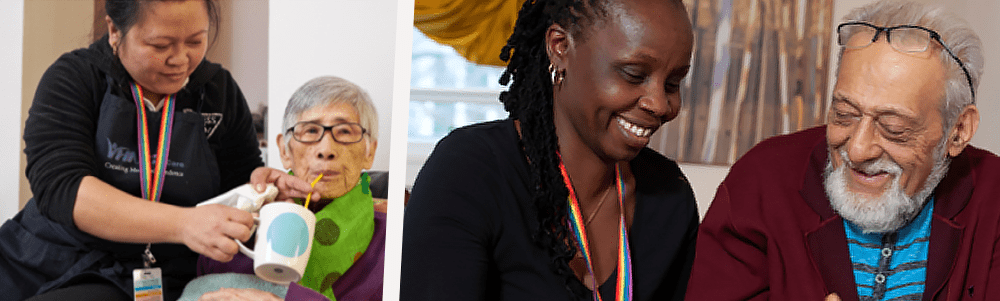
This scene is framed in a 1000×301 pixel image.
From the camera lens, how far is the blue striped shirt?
1419mm

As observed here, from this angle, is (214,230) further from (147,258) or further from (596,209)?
(596,209)

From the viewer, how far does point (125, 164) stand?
4.81 feet

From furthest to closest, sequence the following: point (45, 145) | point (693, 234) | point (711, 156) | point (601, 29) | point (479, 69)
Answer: point (479, 69)
point (711, 156)
point (693, 234)
point (45, 145)
point (601, 29)

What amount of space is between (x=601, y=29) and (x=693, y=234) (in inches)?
20.5

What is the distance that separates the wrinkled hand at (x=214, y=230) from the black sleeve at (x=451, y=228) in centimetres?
39

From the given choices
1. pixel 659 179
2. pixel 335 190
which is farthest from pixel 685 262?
pixel 335 190

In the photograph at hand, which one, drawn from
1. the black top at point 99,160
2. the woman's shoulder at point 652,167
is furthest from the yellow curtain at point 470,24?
the black top at point 99,160

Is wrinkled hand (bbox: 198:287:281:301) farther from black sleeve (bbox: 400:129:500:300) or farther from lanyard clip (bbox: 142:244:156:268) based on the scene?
black sleeve (bbox: 400:129:500:300)

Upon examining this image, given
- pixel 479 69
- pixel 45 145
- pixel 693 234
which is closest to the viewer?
pixel 45 145

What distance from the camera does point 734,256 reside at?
4.85 ft

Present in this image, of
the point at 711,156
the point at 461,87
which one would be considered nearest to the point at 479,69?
the point at 461,87

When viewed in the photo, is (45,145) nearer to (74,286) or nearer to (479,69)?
(74,286)

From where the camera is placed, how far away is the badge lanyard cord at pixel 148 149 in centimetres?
147

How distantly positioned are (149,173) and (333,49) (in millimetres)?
464
